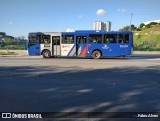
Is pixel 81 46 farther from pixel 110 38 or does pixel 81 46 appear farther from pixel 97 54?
pixel 110 38

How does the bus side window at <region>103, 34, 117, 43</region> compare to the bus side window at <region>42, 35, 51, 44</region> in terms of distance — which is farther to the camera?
the bus side window at <region>42, 35, 51, 44</region>

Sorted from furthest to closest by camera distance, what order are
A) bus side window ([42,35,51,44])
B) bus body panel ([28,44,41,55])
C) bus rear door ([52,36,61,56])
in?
bus body panel ([28,44,41,55]), bus side window ([42,35,51,44]), bus rear door ([52,36,61,56])

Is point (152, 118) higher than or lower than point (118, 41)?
lower

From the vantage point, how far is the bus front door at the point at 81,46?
87.9ft

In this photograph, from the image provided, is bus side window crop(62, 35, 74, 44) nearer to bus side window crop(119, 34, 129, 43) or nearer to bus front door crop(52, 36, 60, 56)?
bus front door crop(52, 36, 60, 56)

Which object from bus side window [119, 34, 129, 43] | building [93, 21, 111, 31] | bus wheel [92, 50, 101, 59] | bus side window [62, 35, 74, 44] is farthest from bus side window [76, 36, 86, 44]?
building [93, 21, 111, 31]

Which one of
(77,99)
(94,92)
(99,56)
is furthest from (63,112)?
(99,56)

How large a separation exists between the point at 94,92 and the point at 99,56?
57.9 feet

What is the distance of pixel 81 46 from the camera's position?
2683 cm

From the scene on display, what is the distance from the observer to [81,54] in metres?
26.9

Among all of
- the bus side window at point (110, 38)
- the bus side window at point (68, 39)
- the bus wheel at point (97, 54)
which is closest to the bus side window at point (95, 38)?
the bus side window at point (110, 38)

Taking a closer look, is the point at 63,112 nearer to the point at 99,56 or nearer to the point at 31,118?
the point at 31,118

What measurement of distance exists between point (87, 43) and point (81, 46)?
2.08 feet

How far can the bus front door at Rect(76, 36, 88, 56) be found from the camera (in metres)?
26.8
